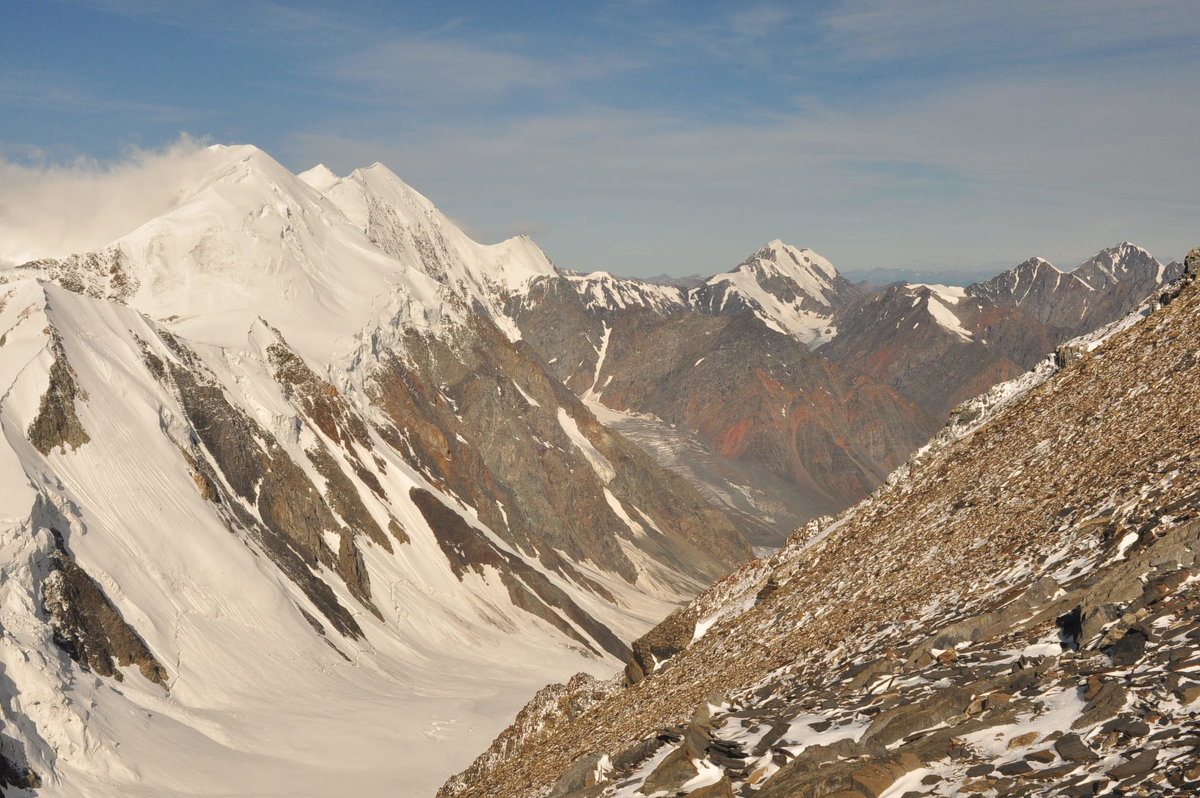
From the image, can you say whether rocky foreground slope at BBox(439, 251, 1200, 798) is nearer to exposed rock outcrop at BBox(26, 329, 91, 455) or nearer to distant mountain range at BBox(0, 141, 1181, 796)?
distant mountain range at BBox(0, 141, 1181, 796)

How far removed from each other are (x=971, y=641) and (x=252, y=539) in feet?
257

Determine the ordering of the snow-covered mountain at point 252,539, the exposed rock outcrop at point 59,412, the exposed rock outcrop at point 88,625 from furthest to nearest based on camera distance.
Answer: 1. the exposed rock outcrop at point 59,412
2. the snow-covered mountain at point 252,539
3. the exposed rock outcrop at point 88,625

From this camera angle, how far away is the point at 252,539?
88.3 metres

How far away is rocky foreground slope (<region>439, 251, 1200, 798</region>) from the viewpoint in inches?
550

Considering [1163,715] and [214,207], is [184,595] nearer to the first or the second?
[1163,715]

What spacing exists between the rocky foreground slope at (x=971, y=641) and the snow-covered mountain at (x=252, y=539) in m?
31.1

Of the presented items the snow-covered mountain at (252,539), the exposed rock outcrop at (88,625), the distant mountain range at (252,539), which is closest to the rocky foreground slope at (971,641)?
the distant mountain range at (252,539)

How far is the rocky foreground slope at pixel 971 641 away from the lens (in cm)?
1398

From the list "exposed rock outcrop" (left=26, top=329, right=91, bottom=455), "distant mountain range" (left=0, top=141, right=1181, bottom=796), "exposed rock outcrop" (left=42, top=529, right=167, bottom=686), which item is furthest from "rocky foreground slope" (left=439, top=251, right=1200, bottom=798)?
"exposed rock outcrop" (left=26, top=329, right=91, bottom=455)

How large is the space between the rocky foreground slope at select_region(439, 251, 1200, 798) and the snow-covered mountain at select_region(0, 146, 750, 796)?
3112 cm

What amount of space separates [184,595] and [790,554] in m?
51.1

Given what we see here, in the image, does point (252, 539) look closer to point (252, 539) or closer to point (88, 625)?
point (252, 539)

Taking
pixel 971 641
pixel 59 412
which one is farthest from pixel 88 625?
pixel 971 641

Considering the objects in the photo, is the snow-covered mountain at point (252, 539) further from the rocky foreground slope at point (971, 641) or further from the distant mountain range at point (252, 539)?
the rocky foreground slope at point (971, 641)
